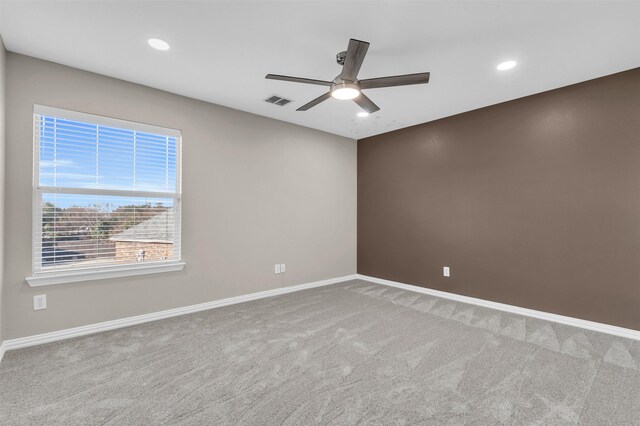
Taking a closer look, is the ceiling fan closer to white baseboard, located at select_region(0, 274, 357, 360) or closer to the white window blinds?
the white window blinds

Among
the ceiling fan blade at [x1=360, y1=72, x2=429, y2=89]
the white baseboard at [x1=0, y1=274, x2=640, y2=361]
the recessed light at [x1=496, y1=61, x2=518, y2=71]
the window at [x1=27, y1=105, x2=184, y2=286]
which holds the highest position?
the recessed light at [x1=496, y1=61, x2=518, y2=71]

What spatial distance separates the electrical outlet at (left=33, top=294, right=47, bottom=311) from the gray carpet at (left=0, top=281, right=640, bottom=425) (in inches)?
13.6

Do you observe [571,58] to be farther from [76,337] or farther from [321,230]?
[76,337]

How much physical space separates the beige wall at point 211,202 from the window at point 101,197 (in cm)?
10

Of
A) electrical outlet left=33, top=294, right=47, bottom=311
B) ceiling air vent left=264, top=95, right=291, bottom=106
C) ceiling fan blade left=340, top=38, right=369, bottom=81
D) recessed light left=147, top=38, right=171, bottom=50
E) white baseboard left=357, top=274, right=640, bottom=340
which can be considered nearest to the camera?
ceiling fan blade left=340, top=38, right=369, bottom=81

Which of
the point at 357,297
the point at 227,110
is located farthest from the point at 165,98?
the point at 357,297

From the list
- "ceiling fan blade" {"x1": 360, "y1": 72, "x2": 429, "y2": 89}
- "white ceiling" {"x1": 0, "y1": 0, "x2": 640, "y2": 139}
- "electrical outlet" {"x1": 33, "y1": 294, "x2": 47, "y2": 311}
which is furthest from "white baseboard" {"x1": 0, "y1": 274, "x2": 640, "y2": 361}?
"ceiling fan blade" {"x1": 360, "y1": 72, "x2": 429, "y2": 89}

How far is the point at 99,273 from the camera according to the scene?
3.07m

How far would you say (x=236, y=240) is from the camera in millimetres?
4121

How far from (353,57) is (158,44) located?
65.3 inches

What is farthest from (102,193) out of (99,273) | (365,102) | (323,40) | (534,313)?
(534,313)

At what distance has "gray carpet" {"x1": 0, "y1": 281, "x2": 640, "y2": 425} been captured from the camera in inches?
72.7

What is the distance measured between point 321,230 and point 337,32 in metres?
3.23

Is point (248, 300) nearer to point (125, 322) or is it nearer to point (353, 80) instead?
point (125, 322)
